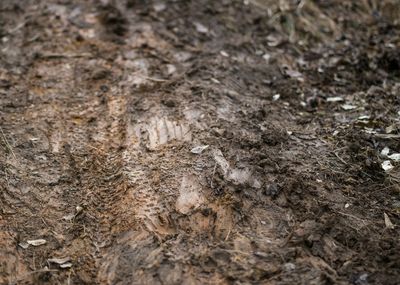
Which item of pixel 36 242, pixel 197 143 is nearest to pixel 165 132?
pixel 197 143

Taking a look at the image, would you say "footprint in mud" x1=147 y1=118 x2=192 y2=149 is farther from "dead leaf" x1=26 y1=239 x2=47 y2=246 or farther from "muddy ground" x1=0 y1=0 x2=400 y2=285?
"dead leaf" x1=26 y1=239 x2=47 y2=246

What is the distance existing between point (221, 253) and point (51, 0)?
8.23ft

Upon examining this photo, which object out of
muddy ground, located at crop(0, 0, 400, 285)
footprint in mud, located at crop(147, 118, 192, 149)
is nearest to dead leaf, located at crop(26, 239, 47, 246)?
muddy ground, located at crop(0, 0, 400, 285)

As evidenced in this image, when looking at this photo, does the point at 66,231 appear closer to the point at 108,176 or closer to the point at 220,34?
the point at 108,176

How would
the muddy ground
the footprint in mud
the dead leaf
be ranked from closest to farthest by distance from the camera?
the muddy ground → the dead leaf → the footprint in mud

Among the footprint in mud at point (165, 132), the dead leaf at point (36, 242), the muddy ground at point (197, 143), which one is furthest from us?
the footprint in mud at point (165, 132)

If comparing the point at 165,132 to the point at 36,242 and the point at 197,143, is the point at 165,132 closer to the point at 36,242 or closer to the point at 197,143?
the point at 197,143

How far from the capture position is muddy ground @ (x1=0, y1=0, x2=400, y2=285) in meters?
2.16

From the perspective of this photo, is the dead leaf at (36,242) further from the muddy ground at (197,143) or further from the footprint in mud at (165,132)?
the footprint in mud at (165,132)

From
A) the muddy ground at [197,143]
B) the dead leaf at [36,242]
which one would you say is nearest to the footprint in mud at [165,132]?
the muddy ground at [197,143]

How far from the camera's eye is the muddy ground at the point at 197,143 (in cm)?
216

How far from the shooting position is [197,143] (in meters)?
2.62

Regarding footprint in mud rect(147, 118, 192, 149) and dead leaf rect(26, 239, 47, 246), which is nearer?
dead leaf rect(26, 239, 47, 246)

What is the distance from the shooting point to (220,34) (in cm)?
356
